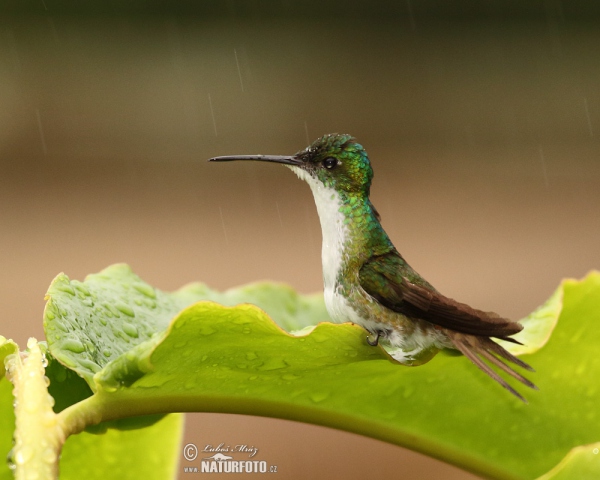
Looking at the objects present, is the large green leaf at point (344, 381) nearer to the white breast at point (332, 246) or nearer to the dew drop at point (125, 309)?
the dew drop at point (125, 309)

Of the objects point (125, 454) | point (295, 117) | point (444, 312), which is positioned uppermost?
point (295, 117)

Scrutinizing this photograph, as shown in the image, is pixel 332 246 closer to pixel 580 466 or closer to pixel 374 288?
pixel 374 288

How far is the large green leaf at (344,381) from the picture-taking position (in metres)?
0.58

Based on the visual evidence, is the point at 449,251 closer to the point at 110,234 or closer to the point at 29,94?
the point at 110,234

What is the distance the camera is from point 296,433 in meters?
4.45

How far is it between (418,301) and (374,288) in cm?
6

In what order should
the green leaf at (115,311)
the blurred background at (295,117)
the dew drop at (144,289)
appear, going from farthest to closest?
1. the blurred background at (295,117)
2. the dew drop at (144,289)
3. the green leaf at (115,311)

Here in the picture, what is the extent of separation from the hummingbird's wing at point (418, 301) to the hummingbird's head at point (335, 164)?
0.40ft

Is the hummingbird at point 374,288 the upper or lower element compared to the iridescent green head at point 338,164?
lower

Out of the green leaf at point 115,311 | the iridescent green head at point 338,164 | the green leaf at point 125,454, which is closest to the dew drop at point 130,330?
the green leaf at point 115,311

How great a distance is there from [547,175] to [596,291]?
7.46 metres

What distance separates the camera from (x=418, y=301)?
0.85m

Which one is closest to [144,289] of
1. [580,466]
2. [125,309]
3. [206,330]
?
[125,309]

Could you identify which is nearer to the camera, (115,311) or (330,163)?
(115,311)
